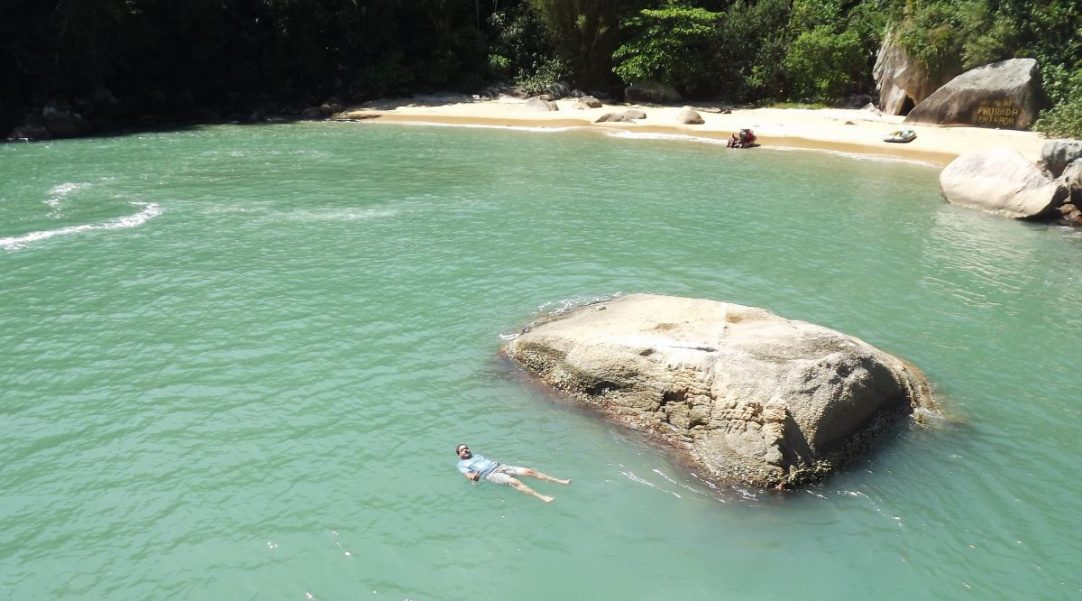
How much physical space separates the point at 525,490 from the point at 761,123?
31.2 meters

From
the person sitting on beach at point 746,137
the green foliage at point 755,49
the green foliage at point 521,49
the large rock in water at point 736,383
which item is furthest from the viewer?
the green foliage at point 521,49

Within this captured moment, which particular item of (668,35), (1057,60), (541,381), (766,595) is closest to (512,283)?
(541,381)

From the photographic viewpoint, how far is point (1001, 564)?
26.0ft

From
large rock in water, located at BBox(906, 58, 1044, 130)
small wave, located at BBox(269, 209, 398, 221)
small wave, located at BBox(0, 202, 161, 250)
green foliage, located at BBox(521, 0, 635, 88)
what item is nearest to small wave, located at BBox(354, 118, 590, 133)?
green foliage, located at BBox(521, 0, 635, 88)

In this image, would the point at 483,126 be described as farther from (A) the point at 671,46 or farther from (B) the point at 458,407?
(B) the point at 458,407

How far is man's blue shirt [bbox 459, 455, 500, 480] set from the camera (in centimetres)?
919

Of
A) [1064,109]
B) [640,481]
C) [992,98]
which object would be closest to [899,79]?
[992,98]

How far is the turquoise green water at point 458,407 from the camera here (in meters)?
7.85

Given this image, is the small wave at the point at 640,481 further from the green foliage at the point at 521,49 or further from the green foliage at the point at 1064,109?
the green foliage at the point at 521,49

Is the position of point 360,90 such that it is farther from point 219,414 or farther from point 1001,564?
point 1001,564

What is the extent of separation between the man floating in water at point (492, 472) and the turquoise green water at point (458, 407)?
0.13m

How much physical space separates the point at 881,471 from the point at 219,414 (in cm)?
878

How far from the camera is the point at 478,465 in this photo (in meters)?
9.23

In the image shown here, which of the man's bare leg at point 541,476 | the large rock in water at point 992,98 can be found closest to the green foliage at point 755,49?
the large rock in water at point 992,98
